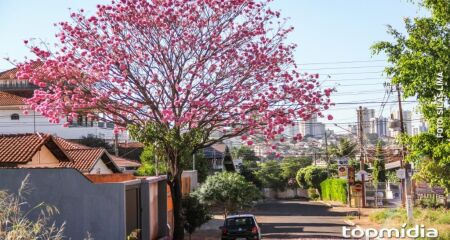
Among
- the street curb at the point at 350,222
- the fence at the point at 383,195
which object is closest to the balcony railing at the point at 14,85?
the street curb at the point at 350,222

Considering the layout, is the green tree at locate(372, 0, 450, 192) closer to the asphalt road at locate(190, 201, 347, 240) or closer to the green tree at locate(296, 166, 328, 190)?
the asphalt road at locate(190, 201, 347, 240)

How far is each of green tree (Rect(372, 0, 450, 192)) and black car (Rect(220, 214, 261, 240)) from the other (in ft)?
25.4

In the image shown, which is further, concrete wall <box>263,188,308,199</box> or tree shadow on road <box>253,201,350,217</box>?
concrete wall <box>263,188,308,199</box>

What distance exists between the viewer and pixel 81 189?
725 inches

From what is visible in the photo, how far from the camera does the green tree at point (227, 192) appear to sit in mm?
30734

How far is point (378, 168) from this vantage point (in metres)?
59.4

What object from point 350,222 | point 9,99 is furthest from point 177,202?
point 9,99

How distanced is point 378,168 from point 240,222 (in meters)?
39.4

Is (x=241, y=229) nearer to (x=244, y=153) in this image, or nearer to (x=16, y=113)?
(x=16, y=113)

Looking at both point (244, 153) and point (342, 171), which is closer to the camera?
point (342, 171)

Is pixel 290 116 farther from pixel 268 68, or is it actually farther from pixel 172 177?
pixel 172 177

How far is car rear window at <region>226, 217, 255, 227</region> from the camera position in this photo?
74.3ft

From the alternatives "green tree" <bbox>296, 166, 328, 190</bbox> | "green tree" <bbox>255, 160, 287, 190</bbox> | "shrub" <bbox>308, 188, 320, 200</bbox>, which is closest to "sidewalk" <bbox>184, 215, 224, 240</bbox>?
"green tree" <bbox>296, 166, 328, 190</bbox>

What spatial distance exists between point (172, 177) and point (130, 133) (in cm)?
268
